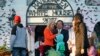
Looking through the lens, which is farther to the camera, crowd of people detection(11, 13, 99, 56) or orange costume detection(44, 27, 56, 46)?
orange costume detection(44, 27, 56, 46)

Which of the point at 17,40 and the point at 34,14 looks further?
the point at 34,14

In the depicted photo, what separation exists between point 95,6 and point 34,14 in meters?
1.88

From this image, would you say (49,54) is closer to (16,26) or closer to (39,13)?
(16,26)

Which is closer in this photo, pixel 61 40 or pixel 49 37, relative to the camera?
pixel 61 40

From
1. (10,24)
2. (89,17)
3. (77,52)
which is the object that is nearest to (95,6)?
(89,17)

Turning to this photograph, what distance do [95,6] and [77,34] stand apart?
3473mm

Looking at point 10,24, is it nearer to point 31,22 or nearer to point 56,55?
point 31,22

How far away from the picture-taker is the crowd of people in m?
11.7

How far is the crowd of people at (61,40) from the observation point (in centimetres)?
1166

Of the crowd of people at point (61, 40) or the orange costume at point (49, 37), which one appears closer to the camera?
the crowd of people at point (61, 40)

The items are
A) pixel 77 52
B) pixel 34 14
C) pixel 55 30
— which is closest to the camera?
pixel 77 52

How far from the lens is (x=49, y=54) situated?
1225cm

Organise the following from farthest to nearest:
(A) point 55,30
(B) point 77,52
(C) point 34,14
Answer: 1. (C) point 34,14
2. (A) point 55,30
3. (B) point 77,52

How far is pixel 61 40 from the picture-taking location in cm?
1216
